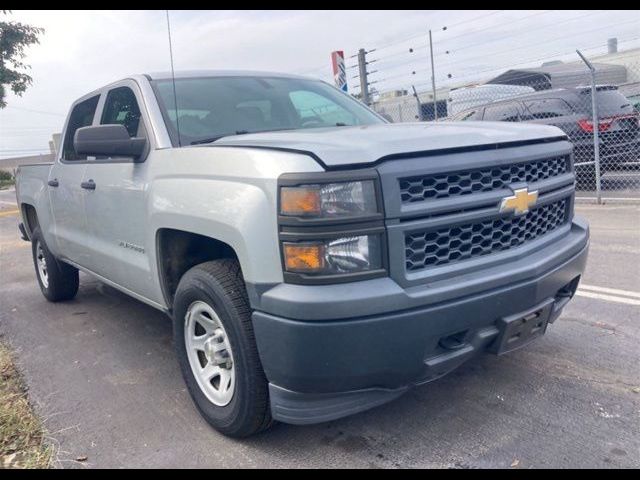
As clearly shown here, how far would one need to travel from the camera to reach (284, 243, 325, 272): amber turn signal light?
226cm

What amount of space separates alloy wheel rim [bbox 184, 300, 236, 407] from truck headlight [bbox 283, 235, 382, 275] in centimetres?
64

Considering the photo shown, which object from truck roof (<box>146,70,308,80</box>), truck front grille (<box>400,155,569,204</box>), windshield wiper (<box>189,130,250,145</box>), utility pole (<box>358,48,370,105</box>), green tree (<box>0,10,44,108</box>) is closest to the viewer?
truck front grille (<box>400,155,569,204</box>)

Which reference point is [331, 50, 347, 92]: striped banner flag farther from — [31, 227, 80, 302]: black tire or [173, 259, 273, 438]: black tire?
[173, 259, 273, 438]: black tire

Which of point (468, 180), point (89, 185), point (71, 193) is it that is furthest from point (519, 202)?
point (71, 193)


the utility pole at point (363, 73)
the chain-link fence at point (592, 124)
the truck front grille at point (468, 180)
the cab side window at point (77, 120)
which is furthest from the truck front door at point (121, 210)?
the utility pole at point (363, 73)

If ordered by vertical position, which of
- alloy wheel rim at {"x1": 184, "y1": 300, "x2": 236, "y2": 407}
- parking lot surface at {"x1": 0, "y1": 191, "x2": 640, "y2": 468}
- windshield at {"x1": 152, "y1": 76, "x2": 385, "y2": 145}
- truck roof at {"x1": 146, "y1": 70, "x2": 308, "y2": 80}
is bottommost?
parking lot surface at {"x1": 0, "y1": 191, "x2": 640, "y2": 468}

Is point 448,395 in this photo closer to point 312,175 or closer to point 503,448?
point 503,448

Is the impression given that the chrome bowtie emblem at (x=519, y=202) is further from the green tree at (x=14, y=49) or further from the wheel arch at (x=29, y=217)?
the green tree at (x=14, y=49)

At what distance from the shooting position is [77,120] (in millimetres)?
5102

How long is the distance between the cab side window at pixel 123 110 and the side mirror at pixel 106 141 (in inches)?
14.0

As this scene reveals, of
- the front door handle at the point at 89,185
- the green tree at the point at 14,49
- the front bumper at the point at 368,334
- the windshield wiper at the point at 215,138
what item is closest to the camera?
the front bumper at the point at 368,334

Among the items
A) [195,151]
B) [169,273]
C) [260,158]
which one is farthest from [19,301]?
[260,158]

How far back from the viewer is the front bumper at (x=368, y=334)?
2246 mm

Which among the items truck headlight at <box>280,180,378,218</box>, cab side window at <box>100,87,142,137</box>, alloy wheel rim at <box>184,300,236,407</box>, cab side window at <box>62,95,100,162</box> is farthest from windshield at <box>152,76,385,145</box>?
truck headlight at <box>280,180,378,218</box>
